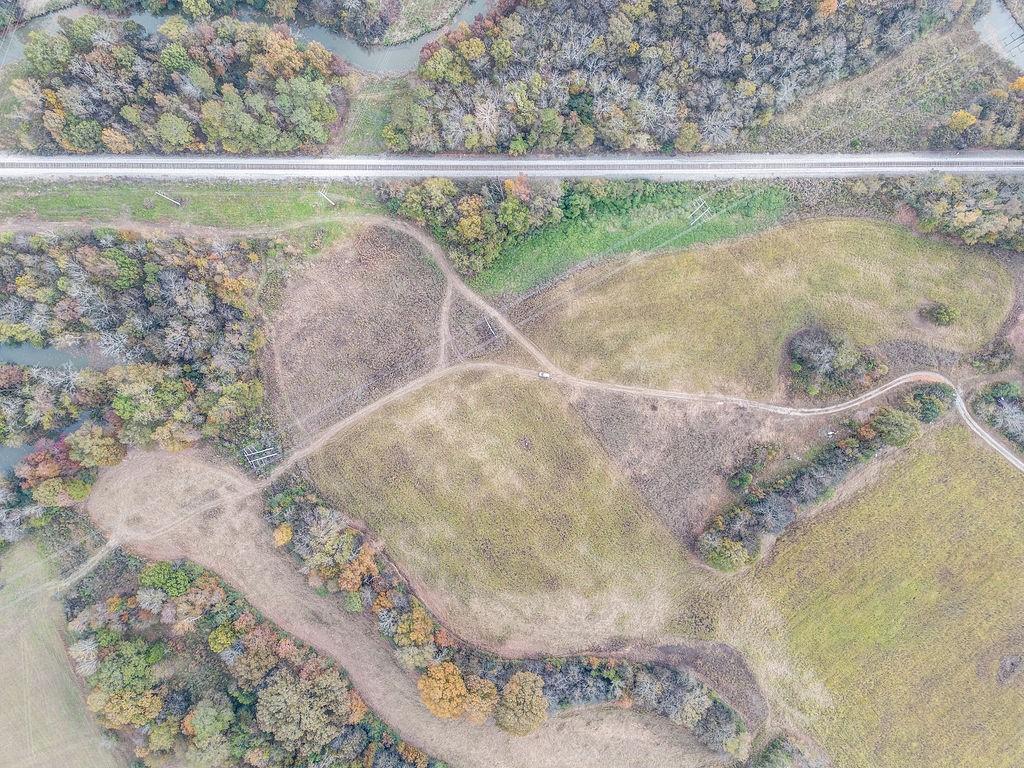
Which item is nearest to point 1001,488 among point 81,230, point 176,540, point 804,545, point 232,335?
point 804,545

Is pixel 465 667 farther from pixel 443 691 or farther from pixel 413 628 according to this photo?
pixel 413 628

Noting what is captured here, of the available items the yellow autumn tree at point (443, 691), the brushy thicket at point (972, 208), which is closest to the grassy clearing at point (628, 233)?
the brushy thicket at point (972, 208)

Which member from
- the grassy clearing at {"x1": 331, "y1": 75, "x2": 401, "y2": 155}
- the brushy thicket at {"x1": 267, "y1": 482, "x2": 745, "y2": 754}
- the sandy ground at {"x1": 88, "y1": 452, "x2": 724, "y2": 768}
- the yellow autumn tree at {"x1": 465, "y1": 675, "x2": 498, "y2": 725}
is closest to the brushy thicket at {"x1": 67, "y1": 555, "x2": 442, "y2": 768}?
the sandy ground at {"x1": 88, "y1": 452, "x2": 724, "y2": 768}

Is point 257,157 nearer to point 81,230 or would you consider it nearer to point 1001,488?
point 81,230

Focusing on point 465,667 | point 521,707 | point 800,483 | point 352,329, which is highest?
point 352,329

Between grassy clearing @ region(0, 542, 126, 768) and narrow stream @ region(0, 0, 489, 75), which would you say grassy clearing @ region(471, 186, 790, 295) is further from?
grassy clearing @ region(0, 542, 126, 768)

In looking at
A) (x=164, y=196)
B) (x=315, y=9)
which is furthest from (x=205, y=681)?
(x=315, y=9)

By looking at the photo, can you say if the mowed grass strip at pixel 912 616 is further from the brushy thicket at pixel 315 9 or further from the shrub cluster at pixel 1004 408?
the brushy thicket at pixel 315 9
